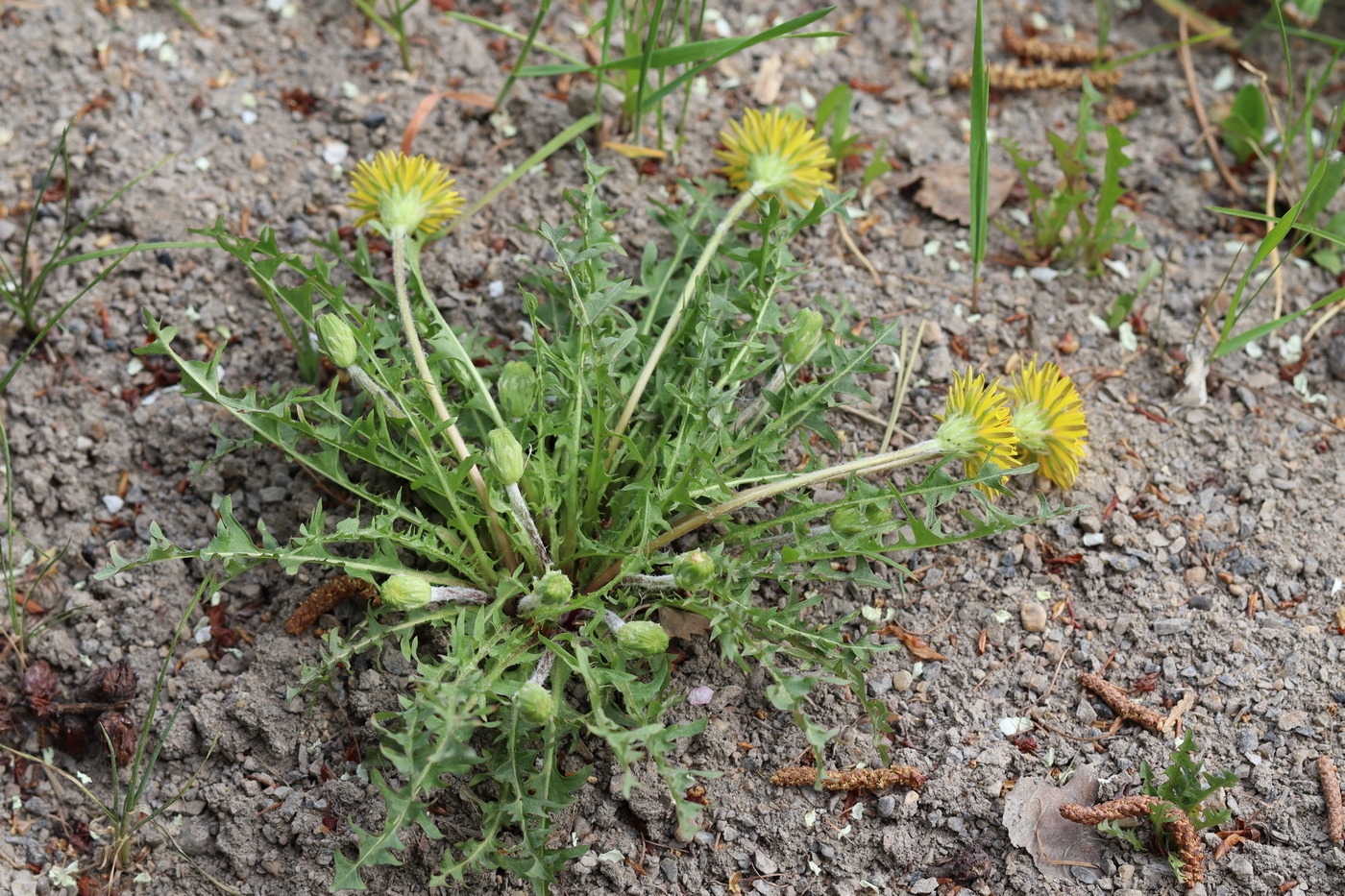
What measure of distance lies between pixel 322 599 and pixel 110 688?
46 centimetres

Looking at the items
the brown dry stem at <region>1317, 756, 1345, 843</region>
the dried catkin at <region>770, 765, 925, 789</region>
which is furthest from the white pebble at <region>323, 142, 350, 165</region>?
the brown dry stem at <region>1317, 756, 1345, 843</region>

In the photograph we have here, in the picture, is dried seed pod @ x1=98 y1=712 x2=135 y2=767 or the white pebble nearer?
dried seed pod @ x1=98 y1=712 x2=135 y2=767

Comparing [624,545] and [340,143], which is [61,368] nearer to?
[340,143]

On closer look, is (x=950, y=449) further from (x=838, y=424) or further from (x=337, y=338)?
(x=337, y=338)

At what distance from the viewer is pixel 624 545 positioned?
230 centimetres

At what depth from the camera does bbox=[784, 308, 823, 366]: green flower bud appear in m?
2.26

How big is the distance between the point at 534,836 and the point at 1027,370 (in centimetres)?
139

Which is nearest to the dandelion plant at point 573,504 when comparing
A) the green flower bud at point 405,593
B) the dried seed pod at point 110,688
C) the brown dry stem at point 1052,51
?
the green flower bud at point 405,593

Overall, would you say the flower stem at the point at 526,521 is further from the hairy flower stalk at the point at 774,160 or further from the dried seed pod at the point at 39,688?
the dried seed pod at the point at 39,688

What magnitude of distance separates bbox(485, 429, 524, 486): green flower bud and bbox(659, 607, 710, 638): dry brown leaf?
0.52 meters

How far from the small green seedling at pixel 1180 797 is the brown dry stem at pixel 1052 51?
7.11ft

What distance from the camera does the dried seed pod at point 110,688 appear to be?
2.32m

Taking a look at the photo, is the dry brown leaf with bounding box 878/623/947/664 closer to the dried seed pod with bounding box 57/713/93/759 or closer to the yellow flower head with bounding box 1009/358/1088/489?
the yellow flower head with bounding box 1009/358/1088/489

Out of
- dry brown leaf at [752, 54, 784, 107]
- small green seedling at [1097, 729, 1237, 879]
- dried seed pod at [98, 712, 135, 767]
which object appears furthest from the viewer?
dry brown leaf at [752, 54, 784, 107]
